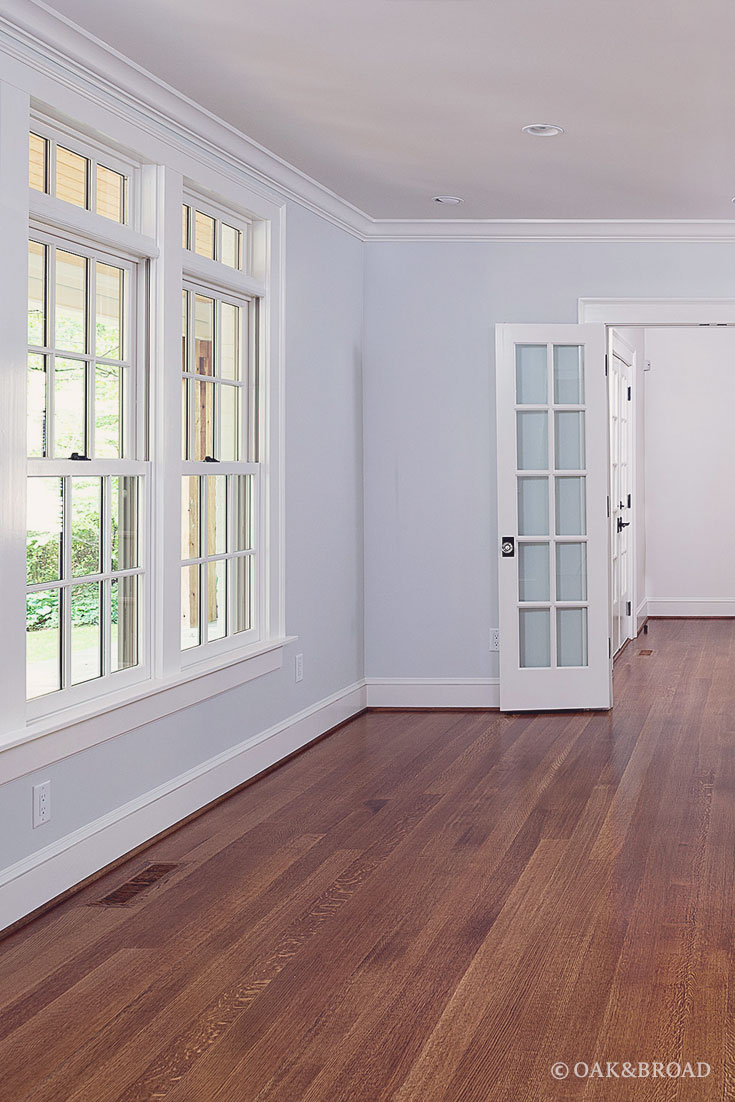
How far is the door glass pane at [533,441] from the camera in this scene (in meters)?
6.37

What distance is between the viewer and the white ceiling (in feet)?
11.3

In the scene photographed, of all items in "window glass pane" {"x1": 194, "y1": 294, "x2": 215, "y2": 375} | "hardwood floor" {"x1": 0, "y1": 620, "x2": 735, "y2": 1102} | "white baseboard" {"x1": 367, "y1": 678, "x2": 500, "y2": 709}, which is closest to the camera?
"hardwood floor" {"x1": 0, "y1": 620, "x2": 735, "y2": 1102}

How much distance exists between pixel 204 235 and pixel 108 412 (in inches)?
43.3

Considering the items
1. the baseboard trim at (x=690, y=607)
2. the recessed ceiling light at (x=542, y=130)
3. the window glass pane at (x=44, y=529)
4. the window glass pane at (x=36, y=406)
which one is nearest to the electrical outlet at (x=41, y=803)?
the window glass pane at (x=44, y=529)

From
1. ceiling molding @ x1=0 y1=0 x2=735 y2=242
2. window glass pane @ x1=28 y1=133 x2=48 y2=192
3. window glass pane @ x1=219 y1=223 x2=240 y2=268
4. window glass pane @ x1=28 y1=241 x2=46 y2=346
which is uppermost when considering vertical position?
ceiling molding @ x1=0 y1=0 x2=735 y2=242

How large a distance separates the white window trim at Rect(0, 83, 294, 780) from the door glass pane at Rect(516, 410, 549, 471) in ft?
5.45

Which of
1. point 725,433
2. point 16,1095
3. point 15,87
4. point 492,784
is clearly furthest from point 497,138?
point 725,433

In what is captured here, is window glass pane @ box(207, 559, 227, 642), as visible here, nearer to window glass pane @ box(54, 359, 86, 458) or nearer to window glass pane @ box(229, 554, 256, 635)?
window glass pane @ box(229, 554, 256, 635)

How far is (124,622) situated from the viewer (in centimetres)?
409

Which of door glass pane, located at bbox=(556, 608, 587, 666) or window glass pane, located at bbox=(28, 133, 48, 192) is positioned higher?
window glass pane, located at bbox=(28, 133, 48, 192)

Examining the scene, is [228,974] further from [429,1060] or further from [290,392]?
[290,392]

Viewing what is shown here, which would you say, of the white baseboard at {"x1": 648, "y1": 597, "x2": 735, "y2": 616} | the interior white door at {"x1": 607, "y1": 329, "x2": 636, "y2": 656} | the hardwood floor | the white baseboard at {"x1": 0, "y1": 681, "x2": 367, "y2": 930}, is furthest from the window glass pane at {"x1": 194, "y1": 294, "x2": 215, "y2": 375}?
the white baseboard at {"x1": 648, "y1": 597, "x2": 735, "y2": 616}

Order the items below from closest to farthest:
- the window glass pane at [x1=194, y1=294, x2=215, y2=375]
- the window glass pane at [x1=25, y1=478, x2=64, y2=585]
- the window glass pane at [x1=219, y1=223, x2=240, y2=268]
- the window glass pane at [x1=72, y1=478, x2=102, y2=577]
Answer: the window glass pane at [x1=25, y1=478, x2=64, y2=585]
the window glass pane at [x1=72, y1=478, x2=102, y2=577]
the window glass pane at [x1=194, y1=294, x2=215, y2=375]
the window glass pane at [x1=219, y1=223, x2=240, y2=268]

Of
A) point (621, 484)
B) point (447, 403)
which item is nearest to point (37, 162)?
point (447, 403)
